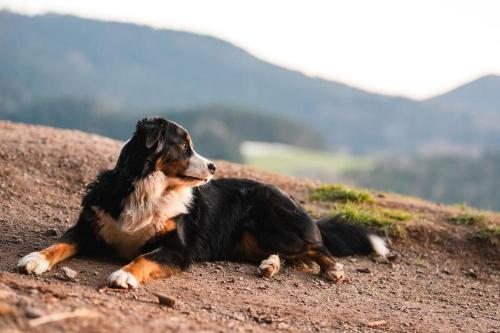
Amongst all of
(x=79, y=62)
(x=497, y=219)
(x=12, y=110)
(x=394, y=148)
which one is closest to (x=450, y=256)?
(x=497, y=219)

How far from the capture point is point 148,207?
5742 millimetres

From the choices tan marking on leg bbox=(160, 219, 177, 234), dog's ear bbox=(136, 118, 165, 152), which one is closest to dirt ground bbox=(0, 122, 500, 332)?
tan marking on leg bbox=(160, 219, 177, 234)

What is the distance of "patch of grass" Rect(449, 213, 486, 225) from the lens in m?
9.74

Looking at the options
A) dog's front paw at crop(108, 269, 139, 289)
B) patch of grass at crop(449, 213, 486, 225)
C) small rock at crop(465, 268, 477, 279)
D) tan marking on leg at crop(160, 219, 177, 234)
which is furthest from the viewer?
patch of grass at crop(449, 213, 486, 225)

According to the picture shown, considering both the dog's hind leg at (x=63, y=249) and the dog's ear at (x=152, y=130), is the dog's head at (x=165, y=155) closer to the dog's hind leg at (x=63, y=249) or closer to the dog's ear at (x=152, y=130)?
the dog's ear at (x=152, y=130)

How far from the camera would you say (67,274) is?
199 inches

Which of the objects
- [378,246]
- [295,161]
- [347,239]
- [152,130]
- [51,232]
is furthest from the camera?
[295,161]

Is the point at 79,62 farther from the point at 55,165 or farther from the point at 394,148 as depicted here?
the point at 55,165

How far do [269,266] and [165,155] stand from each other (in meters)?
1.54

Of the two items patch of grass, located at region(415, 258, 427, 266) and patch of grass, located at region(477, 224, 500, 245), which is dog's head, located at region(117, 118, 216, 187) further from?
patch of grass, located at region(477, 224, 500, 245)

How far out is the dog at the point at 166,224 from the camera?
5613 millimetres

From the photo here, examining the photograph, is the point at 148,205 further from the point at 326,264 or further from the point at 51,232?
the point at 326,264

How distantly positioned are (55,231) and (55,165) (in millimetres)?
2818

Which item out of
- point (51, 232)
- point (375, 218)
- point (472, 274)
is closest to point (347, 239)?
point (375, 218)
